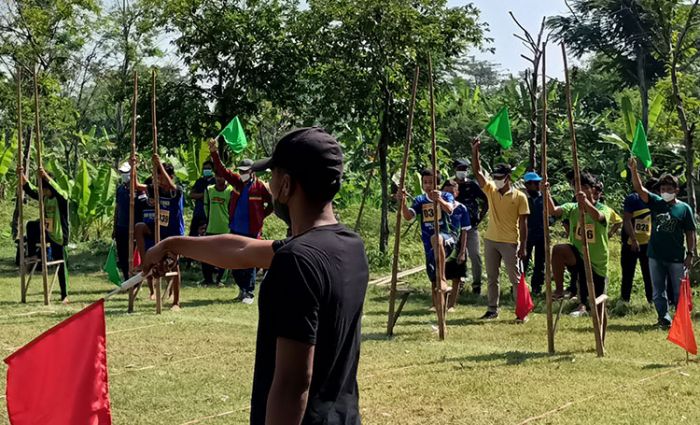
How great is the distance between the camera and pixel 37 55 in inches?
773

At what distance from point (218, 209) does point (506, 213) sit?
15.2 feet

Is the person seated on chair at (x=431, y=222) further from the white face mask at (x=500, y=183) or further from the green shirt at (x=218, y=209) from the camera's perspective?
the green shirt at (x=218, y=209)

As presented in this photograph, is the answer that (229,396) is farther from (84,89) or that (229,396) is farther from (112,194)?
(84,89)

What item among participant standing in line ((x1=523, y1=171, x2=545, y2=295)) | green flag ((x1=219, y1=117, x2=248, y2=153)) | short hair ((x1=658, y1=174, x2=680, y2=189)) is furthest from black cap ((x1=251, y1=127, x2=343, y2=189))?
participant standing in line ((x1=523, y1=171, x2=545, y2=295))

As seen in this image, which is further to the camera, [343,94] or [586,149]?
[586,149]

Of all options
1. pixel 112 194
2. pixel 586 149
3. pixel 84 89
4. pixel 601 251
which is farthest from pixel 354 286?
pixel 84 89

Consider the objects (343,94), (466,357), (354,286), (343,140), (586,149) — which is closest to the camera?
(354,286)

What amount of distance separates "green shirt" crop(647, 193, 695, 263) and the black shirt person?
27.0 feet

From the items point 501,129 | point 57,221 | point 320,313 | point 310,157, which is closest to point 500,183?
point 501,129

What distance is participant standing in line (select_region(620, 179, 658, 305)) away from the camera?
1190cm

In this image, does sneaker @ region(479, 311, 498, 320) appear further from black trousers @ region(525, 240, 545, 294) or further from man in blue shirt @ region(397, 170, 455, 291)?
black trousers @ region(525, 240, 545, 294)

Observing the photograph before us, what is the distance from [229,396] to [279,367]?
4834 mm

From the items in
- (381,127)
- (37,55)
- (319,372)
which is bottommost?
(319,372)

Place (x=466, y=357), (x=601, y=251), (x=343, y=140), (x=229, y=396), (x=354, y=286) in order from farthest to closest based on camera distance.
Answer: (x=343, y=140)
(x=601, y=251)
(x=466, y=357)
(x=229, y=396)
(x=354, y=286)
